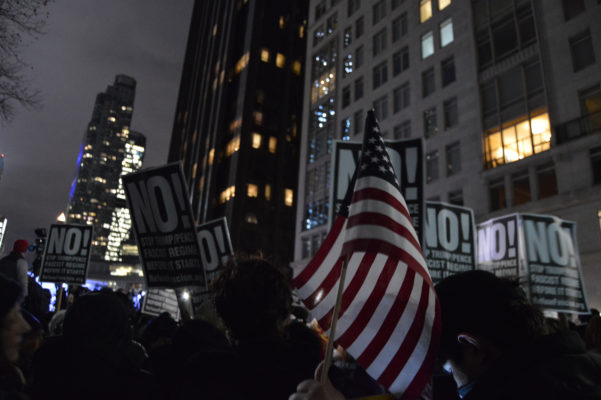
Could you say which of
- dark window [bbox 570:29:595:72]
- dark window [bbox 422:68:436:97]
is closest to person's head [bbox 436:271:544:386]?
dark window [bbox 570:29:595:72]

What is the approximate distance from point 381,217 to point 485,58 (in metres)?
32.4

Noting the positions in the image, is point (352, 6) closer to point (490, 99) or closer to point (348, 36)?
point (348, 36)

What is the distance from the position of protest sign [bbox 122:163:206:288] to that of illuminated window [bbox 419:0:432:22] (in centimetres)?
3575

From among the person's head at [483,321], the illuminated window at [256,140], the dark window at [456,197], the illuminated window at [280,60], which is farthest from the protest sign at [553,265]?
the illuminated window at [280,60]

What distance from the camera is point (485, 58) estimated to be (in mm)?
30672

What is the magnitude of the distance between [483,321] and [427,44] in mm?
38166

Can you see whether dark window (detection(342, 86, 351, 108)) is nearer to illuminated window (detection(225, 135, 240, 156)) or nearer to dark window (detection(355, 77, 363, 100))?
dark window (detection(355, 77, 363, 100))

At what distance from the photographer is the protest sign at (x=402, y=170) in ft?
24.2

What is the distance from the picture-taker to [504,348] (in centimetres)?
201

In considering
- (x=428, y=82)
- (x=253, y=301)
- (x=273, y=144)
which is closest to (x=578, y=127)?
(x=428, y=82)

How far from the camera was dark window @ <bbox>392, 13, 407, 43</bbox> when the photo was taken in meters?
39.2

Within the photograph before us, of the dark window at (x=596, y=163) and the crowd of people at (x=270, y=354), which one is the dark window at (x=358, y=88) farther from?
the crowd of people at (x=270, y=354)

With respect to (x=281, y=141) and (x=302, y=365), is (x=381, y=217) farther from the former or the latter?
(x=281, y=141)

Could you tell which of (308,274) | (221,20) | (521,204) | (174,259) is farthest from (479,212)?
(221,20)
